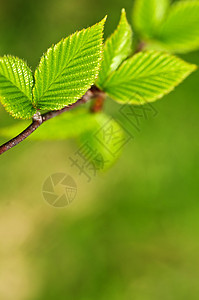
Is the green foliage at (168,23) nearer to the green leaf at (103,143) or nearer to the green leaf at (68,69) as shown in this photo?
the green leaf at (103,143)

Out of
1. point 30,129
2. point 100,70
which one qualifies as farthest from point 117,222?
point 30,129

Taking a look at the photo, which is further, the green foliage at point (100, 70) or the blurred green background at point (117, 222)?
the blurred green background at point (117, 222)

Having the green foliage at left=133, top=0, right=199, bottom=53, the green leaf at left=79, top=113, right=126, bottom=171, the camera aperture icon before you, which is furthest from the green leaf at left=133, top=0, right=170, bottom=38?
the camera aperture icon

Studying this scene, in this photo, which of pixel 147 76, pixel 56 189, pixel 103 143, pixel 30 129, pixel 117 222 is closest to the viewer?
pixel 30 129

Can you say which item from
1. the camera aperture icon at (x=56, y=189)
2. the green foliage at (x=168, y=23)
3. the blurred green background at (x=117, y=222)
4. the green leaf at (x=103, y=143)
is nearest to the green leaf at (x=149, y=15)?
the green foliage at (x=168, y=23)

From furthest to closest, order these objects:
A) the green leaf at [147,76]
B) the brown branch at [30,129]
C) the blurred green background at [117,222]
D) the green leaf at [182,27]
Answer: the blurred green background at [117,222], the green leaf at [182,27], the green leaf at [147,76], the brown branch at [30,129]

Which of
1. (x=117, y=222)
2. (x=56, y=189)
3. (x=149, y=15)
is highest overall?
(x=149, y=15)

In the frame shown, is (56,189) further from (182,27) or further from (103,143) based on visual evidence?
(182,27)
